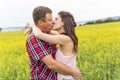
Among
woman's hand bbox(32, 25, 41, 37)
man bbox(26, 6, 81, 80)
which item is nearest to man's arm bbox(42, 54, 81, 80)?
man bbox(26, 6, 81, 80)

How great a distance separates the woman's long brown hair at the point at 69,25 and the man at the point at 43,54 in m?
0.21

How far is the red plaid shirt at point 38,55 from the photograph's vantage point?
475cm

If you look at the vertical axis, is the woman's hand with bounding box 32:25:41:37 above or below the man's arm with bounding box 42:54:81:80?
above

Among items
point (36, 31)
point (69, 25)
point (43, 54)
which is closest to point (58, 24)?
point (69, 25)

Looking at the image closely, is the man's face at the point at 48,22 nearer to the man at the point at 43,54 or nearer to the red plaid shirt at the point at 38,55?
the man at the point at 43,54

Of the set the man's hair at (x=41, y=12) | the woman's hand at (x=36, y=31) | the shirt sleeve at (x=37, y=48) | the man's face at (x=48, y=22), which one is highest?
the man's hair at (x=41, y=12)

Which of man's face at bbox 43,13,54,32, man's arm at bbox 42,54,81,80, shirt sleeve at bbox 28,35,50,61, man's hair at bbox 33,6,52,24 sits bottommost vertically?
man's arm at bbox 42,54,81,80

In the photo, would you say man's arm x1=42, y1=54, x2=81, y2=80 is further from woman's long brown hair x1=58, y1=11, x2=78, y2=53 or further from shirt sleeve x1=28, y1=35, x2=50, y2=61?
woman's long brown hair x1=58, y1=11, x2=78, y2=53

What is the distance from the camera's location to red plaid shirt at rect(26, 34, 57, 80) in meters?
4.75

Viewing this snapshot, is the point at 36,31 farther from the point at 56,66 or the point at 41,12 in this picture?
Result: the point at 56,66

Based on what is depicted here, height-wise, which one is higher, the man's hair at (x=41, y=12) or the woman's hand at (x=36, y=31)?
the man's hair at (x=41, y=12)

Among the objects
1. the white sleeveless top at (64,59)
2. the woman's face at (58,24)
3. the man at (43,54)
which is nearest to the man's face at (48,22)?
the man at (43,54)

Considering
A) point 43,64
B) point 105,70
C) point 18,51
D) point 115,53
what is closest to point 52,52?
point 43,64

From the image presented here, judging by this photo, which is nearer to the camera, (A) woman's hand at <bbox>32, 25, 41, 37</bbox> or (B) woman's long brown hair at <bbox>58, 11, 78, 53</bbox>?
(A) woman's hand at <bbox>32, 25, 41, 37</bbox>
